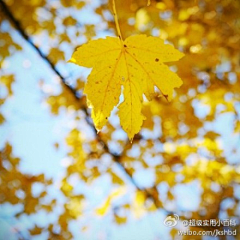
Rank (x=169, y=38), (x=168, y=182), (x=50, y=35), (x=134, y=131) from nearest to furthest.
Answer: (x=134, y=131) < (x=169, y=38) < (x=50, y=35) < (x=168, y=182)

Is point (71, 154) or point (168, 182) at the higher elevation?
point (71, 154)

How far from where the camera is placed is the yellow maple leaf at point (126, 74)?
2.06ft

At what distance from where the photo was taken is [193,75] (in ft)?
6.55

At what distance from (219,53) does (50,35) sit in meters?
1.40

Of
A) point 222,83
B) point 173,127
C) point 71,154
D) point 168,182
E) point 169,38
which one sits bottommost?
point 168,182

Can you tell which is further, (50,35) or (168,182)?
(168,182)

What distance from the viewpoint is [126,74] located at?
27.7 inches

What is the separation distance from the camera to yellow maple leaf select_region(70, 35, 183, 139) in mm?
628

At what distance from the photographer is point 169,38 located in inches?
74.2

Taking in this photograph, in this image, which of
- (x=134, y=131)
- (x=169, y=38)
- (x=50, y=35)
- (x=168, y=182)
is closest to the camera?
(x=134, y=131)

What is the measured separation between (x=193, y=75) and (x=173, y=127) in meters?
0.47

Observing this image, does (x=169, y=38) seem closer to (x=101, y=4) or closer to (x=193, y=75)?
(x=193, y=75)

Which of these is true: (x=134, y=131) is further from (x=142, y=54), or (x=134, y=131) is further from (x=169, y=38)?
(x=169, y=38)

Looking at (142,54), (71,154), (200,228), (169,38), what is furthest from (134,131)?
(200,228)
